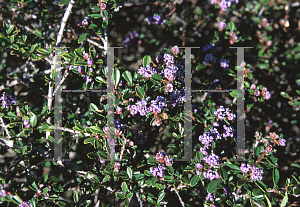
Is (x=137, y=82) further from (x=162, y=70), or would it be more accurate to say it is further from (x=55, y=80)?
(x=55, y=80)

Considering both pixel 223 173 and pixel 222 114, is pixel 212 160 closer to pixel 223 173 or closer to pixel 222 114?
pixel 223 173

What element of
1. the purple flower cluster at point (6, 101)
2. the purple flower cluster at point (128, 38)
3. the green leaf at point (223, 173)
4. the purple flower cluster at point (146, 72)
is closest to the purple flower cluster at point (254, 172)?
the green leaf at point (223, 173)

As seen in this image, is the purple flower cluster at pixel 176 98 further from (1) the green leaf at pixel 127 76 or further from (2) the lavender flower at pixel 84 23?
(2) the lavender flower at pixel 84 23

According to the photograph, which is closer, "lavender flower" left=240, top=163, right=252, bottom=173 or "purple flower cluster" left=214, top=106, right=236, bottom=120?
"lavender flower" left=240, top=163, right=252, bottom=173

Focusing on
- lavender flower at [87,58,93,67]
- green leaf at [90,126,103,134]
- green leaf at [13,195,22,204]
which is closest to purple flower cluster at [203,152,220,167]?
green leaf at [90,126,103,134]

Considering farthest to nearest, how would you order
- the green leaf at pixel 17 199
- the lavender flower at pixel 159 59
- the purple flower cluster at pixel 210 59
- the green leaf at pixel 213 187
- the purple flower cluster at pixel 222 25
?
the purple flower cluster at pixel 222 25 → the purple flower cluster at pixel 210 59 → the lavender flower at pixel 159 59 → the green leaf at pixel 213 187 → the green leaf at pixel 17 199

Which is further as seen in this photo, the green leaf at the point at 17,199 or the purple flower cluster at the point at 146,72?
the purple flower cluster at the point at 146,72

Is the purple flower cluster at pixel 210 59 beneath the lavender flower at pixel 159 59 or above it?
above

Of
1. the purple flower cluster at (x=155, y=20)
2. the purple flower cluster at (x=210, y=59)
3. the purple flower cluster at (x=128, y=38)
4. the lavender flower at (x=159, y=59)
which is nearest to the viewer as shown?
the lavender flower at (x=159, y=59)

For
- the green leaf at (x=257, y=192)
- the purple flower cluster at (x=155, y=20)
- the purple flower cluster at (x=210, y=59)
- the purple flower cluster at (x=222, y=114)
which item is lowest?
the green leaf at (x=257, y=192)

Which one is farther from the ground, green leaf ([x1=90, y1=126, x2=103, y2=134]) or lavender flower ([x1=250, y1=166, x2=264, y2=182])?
green leaf ([x1=90, y1=126, x2=103, y2=134])

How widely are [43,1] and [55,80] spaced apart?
0.81 m

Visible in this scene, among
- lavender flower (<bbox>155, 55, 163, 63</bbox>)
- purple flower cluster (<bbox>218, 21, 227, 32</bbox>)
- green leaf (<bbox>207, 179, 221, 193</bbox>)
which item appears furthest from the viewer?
purple flower cluster (<bbox>218, 21, 227, 32</bbox>)

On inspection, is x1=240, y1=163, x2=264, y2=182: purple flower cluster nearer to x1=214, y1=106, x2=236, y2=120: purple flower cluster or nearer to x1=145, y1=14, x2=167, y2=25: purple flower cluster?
x1=214, y1=106, x2=236, y2=120: purple flower cluster
